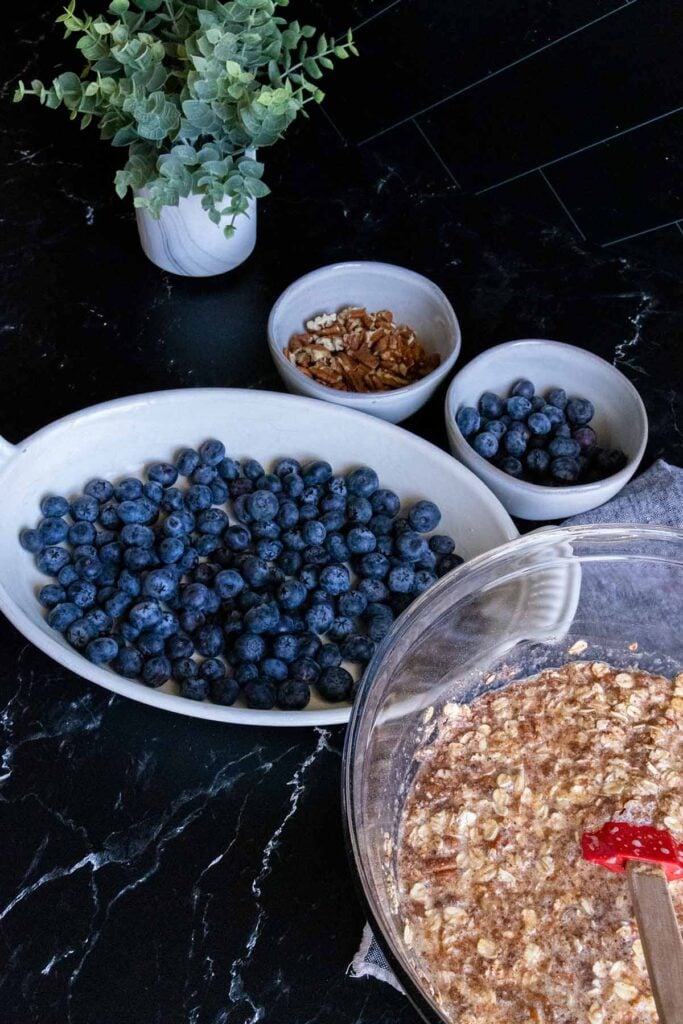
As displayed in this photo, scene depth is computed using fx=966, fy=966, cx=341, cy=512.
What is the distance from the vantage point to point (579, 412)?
4.35 feet

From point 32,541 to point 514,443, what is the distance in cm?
63

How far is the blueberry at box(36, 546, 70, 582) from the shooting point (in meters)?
1.13

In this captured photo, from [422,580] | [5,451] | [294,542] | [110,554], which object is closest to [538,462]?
[422,580]

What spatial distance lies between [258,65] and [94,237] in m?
0.46

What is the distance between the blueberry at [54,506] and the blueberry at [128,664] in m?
0.22

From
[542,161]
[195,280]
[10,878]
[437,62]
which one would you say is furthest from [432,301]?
[10,878]

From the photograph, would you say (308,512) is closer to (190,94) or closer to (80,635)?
(80,635)

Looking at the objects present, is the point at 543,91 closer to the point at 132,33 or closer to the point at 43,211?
the point at 132,33

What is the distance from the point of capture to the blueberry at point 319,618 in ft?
3.65

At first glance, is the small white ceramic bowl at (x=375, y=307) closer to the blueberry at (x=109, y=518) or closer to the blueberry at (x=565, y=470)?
the blueberry at (x=565, y=470)

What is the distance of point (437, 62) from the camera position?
5.87 feet

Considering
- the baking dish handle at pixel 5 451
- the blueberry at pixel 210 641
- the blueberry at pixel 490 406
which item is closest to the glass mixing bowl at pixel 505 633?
the blueberry at pixel 210 641

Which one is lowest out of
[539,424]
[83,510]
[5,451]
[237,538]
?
[539,424]

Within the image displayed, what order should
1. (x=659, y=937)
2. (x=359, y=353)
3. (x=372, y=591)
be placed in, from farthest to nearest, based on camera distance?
(x=359, y=353)
(x=372, y=591)
(x=659, y=937)
